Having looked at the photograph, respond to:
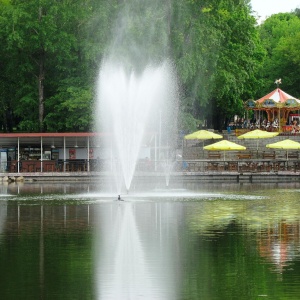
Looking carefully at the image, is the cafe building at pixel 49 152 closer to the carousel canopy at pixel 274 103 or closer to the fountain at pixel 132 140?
the fountain at pixel 132 140

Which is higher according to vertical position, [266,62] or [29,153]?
[266,62]

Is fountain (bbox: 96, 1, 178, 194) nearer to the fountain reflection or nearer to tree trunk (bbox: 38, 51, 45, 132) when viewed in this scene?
tree trunk (bbox: 38, 51, 45, 132)

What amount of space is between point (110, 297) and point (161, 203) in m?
24.2

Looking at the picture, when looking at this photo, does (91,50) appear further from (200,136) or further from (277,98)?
(277,98)

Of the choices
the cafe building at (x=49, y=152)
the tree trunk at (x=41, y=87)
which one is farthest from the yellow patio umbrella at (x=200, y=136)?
the tree trunk at (x=41, y=87)

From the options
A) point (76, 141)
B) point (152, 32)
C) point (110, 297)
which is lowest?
point (110, 297)

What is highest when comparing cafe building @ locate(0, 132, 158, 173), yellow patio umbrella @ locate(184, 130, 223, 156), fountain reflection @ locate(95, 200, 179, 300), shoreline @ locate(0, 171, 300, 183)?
yellow patio umbrella @ locate(184, 130, 223, 156)

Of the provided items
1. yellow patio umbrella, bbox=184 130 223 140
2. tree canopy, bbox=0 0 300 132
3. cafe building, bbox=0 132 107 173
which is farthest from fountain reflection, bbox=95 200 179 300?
yellow patio umbrella, bbox=184 130 223 140

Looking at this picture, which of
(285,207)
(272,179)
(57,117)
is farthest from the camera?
(57,117)

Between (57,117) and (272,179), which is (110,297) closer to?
(272,179)

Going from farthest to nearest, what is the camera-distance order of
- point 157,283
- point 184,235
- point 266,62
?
point 266,62 < point 184,235 < point 157,283

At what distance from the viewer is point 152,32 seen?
7269cm

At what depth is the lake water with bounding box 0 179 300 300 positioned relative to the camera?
67.7ft

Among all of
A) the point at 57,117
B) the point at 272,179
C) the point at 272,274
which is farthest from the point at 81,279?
the point at 57,117
